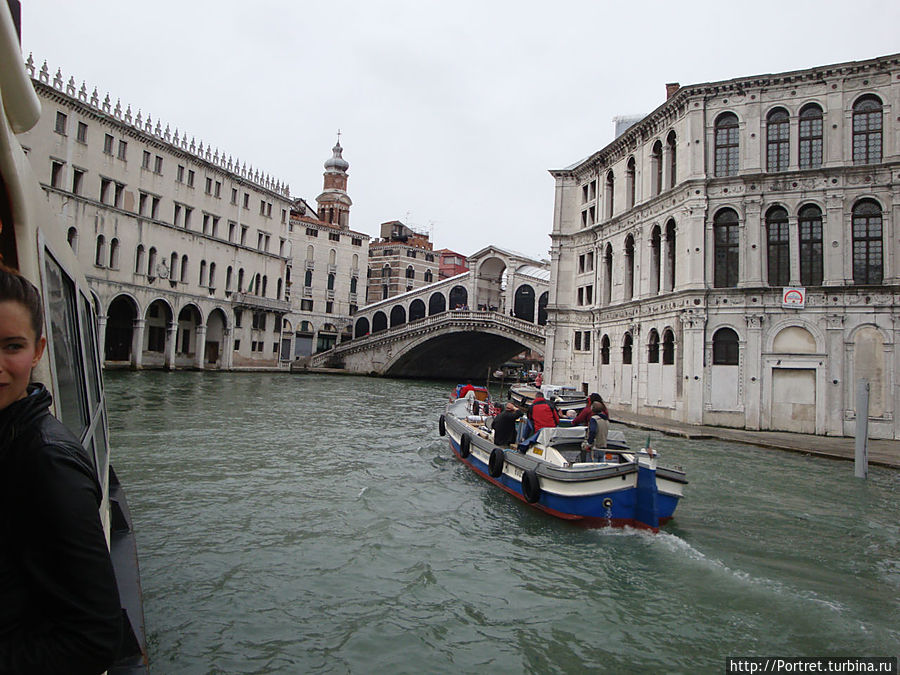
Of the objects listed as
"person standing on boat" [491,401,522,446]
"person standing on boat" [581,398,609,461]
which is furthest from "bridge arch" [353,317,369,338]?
"person standing on boat" [581,398,609,461]

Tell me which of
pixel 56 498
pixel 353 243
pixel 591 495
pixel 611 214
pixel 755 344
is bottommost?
pixel 591 495

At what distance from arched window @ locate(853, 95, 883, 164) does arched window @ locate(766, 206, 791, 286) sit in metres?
2.18

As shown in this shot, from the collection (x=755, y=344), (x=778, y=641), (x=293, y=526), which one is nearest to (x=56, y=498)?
(x=778, y=641)

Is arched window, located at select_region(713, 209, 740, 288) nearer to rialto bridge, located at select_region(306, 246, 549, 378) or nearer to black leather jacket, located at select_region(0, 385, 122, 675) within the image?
rialto bridge, located at select_region(306, 246, 549, 378)

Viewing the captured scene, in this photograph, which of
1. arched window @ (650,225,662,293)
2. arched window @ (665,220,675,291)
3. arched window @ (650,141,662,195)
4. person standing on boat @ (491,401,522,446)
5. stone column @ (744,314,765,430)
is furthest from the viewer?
arched window @ (650,141,662,195)

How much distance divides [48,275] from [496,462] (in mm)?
8174

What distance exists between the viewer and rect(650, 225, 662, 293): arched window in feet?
68.9

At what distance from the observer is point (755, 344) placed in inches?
686

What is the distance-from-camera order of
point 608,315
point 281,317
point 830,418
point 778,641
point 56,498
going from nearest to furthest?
point 56,498
point 778,641
point 830,418
point 608,315
point 281,317

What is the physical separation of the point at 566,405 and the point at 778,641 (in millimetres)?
12071

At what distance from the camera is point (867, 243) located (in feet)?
54.2

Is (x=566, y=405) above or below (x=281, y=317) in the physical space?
below

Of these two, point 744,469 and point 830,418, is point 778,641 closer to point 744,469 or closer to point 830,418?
point 744,469

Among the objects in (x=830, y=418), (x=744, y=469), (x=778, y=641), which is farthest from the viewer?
(x=830, y=418)
